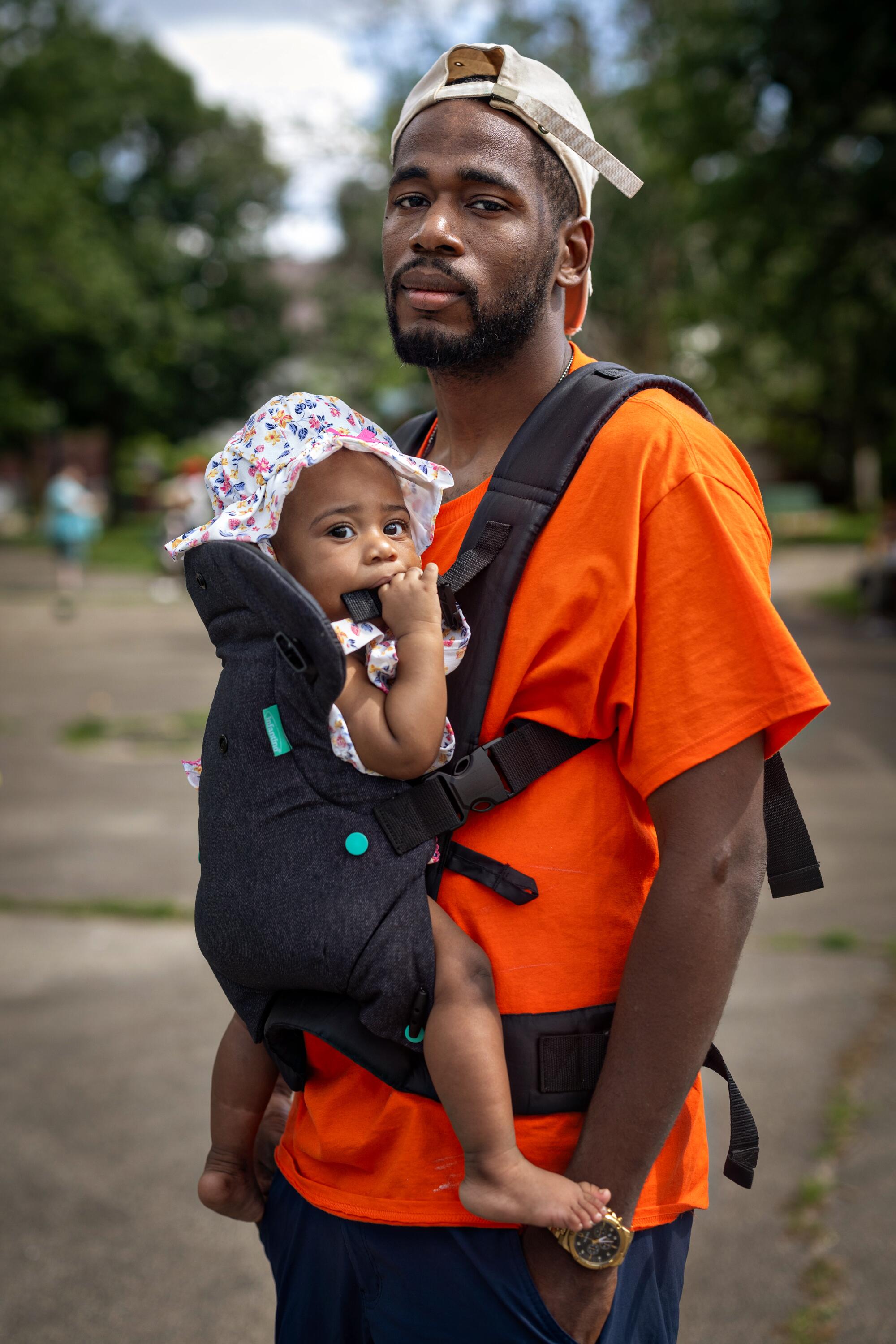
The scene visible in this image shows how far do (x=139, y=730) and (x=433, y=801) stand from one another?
321 inches

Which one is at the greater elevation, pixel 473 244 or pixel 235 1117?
pixel 473 244

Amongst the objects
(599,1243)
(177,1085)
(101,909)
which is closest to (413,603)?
(599,1243)

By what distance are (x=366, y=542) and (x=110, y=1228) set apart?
259 cm

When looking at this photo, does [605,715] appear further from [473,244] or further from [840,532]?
[840,532]

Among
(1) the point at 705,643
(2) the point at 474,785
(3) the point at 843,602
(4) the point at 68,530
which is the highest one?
(4) the point at 68,530

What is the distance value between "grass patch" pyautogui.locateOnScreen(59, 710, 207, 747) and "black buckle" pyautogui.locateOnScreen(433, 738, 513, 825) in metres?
7.51

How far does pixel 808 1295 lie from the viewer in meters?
3.10

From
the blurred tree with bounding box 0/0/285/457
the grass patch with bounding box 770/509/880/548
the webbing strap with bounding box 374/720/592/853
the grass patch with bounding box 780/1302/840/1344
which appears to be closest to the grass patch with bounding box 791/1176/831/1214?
the grass patch with bounding box 780/1302/840/1344

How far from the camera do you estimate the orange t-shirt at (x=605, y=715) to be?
1.46 meters

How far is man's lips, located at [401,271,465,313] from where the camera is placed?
1.71m

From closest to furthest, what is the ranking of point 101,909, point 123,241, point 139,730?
point 101,909 < point 139,730 < point 123,241

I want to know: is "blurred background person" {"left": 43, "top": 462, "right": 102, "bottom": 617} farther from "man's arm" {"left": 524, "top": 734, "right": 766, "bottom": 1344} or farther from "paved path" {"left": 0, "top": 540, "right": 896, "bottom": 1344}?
"man's arm" {"left": 524, "top": 734, "right": 766, "bottom": 1344}

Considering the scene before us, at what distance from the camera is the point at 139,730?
9320mm

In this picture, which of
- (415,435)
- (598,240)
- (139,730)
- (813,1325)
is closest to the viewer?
(415,435)
